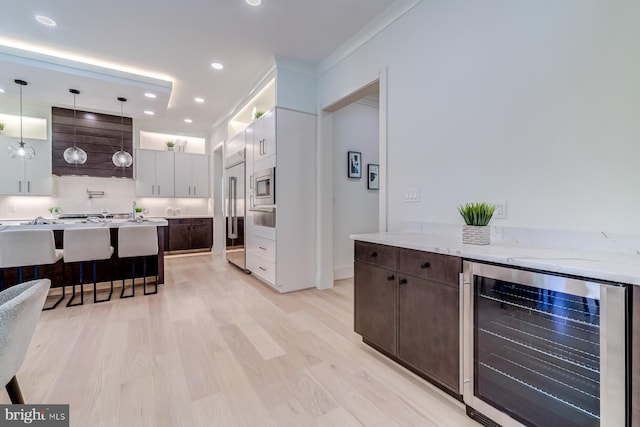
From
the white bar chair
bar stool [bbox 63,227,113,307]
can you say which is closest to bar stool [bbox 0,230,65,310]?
bar stool [bbox 63,227,113,307]

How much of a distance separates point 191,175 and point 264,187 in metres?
3.84

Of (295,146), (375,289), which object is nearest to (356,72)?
(295,146)

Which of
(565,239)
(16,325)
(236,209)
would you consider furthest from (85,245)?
(565,239)

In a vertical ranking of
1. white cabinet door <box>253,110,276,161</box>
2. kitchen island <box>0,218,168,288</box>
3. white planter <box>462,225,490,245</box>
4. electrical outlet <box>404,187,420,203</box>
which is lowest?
kitchen island <box>0,218,168,288</box>

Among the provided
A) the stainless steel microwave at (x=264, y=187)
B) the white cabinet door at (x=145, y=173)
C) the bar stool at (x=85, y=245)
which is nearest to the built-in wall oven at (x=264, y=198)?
the stainless steel microwave at (x=264, y=187)

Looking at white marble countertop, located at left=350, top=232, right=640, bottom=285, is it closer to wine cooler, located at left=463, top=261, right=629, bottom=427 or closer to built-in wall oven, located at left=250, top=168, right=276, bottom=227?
wine cooler, located at left=463, top=261, right=629, bottom=427

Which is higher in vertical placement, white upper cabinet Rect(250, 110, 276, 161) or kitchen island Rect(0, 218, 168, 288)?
white upper cabinet Rect(250, 110, 276, 161)

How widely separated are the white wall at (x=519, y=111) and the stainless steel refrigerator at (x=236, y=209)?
278 cm

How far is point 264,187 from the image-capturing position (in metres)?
3.90

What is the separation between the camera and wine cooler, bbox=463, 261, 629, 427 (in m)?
1.01

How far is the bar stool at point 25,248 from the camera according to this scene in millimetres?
2893

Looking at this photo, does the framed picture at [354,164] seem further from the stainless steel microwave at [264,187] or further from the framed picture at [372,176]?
the stainless steel microwave at [264,187]

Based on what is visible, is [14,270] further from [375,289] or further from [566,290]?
[566,290]

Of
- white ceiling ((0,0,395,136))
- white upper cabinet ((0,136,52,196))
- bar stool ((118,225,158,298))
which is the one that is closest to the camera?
white ceiling ((0,0,395,136))
